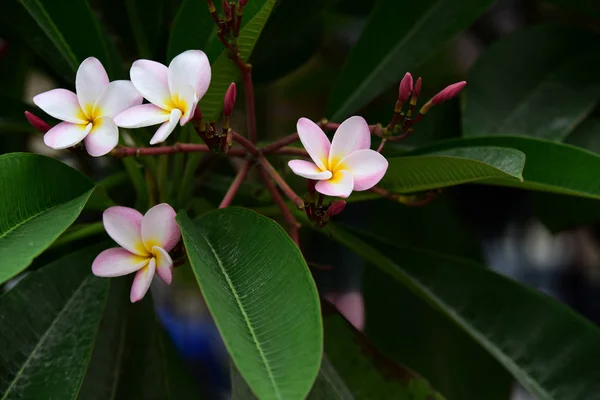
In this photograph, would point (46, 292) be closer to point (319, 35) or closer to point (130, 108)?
point (130, 108)

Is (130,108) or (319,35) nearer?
(130,108)

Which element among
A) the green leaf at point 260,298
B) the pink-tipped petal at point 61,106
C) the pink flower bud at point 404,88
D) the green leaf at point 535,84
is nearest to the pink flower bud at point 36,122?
the pink-tipped petal at point 61,106

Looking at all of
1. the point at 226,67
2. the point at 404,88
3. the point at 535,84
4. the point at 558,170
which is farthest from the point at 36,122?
the point at 535,84

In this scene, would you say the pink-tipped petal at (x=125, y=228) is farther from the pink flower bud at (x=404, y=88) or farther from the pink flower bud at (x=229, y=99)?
the pink flower bud at (x=404, y=88)

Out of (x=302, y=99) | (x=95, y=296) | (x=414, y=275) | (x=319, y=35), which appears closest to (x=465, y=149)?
(x=414, y=275)

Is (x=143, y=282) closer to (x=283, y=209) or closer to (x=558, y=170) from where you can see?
(x=283, y=209)

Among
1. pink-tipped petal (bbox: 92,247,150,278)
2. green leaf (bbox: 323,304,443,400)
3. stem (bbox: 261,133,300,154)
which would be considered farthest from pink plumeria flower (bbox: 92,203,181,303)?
green leaf (bbox: 323,304,443,400)
